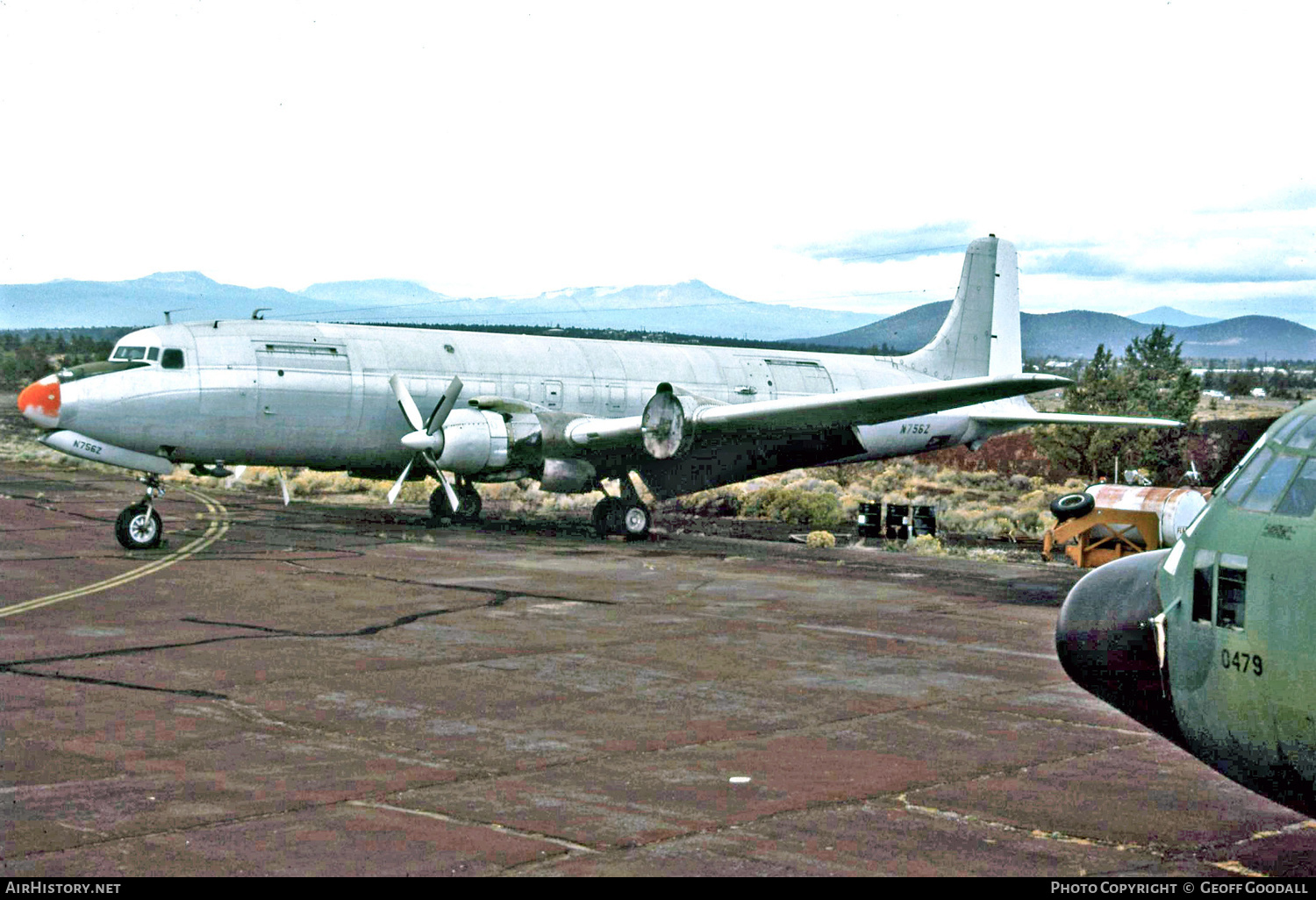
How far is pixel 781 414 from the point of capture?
89.0ft

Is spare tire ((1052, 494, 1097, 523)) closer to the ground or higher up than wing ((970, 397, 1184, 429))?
closer to the ground

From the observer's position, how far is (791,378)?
33562 millimetres

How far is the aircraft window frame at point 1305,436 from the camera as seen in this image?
20.5 ft

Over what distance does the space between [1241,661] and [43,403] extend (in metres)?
22.3

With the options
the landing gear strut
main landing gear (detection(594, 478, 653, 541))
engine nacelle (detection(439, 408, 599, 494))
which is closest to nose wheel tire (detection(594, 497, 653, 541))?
main landing gear (detection(594, 478, 653, 541))

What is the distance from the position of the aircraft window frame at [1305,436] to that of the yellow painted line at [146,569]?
49.5ft

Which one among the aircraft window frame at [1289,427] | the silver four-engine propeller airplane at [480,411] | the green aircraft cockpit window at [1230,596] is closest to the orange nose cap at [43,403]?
the silver four-engine propeller airplane at [480,411]

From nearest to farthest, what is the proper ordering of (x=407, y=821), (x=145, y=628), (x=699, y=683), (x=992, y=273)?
(x=407, y=821)
(x=699, y=683)
(x=145, y=628)
(x=992, y=273)

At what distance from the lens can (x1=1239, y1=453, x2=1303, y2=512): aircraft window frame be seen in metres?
6.29

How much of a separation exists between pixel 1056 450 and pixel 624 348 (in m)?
21.4

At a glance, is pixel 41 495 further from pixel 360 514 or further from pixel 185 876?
pixel 185 876

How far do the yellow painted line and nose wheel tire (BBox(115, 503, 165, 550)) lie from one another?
20.2 inches

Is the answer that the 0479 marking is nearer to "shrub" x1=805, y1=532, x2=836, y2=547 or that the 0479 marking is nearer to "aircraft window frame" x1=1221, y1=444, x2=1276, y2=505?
"aircraft window frame" x1=1221, y1=444, x2=1276, y2=505

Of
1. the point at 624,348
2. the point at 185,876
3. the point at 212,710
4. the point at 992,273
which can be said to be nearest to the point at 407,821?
the point at 185,876
